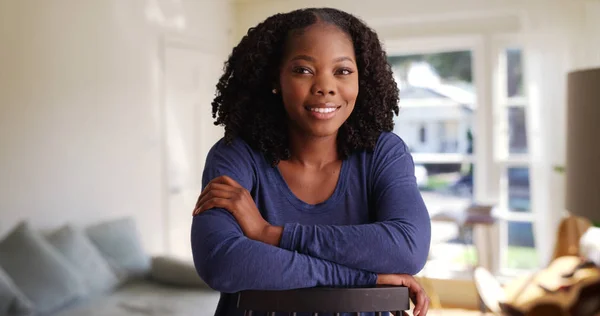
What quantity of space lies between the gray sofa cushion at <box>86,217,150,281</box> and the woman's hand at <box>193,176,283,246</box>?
2.79m

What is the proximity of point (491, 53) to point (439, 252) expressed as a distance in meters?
1.75

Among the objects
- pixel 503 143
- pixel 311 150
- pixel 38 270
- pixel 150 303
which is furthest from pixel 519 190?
pixel 311 150

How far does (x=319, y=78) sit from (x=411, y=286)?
17.3 inches

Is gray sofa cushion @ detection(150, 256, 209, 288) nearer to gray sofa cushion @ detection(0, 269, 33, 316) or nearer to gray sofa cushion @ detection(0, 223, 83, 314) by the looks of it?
gray sofa cushion @ detection(0, 223, 83, 314)

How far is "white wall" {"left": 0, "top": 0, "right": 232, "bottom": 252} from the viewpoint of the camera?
342 centimetres

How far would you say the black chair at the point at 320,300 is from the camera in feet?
3.37

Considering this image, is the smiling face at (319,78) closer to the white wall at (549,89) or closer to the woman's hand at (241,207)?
the woman's hand at (241,207)

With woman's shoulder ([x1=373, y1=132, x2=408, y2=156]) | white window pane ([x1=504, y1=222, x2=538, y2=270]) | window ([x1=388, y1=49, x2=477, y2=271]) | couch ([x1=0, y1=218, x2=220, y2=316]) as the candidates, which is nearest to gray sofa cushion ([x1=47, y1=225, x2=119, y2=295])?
couch ([x1=0, y1=218, x2=220, y2=316])

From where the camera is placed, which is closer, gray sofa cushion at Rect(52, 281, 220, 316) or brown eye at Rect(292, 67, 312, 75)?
brown eye at Rect(292, 67, 312, 75)

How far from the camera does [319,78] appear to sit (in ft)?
3.85

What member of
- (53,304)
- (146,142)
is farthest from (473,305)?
(53,304)

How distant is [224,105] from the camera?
132cm

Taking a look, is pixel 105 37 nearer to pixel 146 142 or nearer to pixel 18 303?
pixel 146 142

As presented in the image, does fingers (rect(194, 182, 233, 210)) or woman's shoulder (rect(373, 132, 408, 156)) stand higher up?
woman's shoulder (rect(373, 132, 408, 156))
